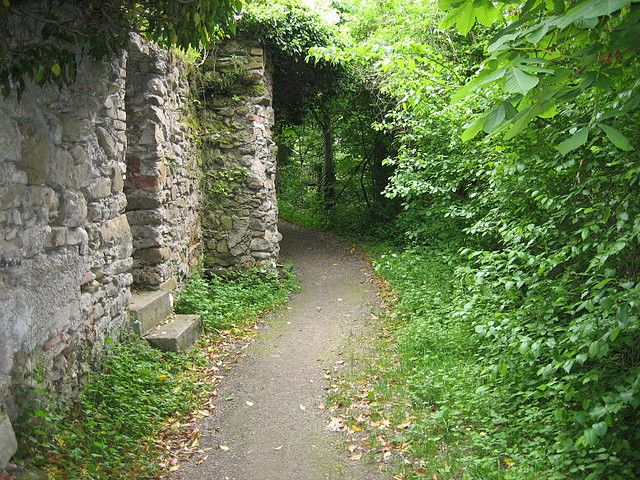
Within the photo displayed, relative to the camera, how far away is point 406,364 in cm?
559

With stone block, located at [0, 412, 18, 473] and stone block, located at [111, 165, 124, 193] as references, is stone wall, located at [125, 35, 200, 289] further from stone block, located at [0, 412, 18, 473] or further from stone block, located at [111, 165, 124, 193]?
stone block, located at [0, 412, 18, 473]

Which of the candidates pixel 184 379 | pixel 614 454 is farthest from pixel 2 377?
pixel 614 454

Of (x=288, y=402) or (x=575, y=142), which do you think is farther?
(x=288, y=402)

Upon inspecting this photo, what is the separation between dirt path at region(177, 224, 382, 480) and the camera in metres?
3.96

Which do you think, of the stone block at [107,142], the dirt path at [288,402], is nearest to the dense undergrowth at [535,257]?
the dirt path at [288,402]

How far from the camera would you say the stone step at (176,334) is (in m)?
5.55

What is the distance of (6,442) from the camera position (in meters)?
2.90

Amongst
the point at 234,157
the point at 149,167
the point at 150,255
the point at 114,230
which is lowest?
the point at 150,255

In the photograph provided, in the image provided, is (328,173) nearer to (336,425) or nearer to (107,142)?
(107,142)

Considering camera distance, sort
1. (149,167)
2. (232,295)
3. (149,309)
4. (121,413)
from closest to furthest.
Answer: (121,413) → (149,309) → (149,167) → (232,295)

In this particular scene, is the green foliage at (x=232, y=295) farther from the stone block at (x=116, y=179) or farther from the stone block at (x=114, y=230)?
the stone block at (x=116, y=179)

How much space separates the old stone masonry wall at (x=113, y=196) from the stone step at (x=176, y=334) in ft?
1.58

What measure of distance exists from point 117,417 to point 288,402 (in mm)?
1581

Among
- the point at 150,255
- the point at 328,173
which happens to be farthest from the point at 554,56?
the point at 328,173
